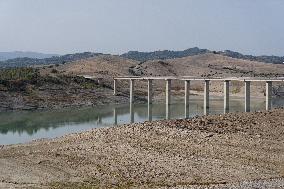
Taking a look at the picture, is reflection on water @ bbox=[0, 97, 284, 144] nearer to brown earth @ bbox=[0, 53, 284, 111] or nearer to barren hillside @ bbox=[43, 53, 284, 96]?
brown earth @ bbox=[0, 53, 284, 111]

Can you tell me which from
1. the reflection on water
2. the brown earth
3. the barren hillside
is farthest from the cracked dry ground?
the barren hillside

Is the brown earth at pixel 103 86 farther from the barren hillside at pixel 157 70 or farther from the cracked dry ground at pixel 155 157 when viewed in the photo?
the cracked dry ground at pixel 155 157

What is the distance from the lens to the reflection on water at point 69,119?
198 feet

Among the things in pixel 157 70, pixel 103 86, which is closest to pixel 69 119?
pixel 103 86

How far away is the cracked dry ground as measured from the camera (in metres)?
28.5

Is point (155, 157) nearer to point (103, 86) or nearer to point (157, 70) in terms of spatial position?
point (103, 86)

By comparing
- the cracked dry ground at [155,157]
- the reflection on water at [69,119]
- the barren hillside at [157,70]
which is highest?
the barren hillside at [157,70]

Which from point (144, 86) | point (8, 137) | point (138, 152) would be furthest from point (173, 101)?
point (138, 152)

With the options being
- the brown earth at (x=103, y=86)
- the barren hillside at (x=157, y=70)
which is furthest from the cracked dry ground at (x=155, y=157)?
the barren hillside at (x=157, y=70)

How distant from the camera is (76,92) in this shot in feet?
335

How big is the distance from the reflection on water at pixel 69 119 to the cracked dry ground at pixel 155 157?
16.4 metres

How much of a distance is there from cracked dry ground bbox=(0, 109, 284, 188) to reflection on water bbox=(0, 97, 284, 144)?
16391 mm

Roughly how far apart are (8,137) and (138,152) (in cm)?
2575

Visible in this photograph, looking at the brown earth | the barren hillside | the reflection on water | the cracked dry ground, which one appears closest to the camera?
the cracked dry ground
